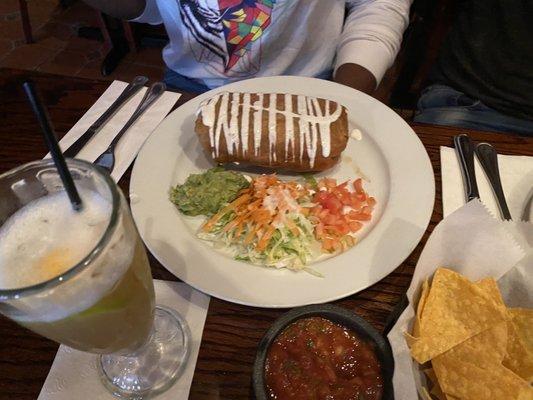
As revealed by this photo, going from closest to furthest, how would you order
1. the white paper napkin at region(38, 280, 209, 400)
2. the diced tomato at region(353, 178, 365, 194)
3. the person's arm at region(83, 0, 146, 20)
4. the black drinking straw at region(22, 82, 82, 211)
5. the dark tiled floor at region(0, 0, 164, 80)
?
1. the black drinking straw at region(22, 82, 82, 211)
2. the white paper napkin at region(38, 280, 209, 400)
3. the diced tomato at region(353, 178, 365, 194)
4. the person's arm at region(83, 0, 146, 20)
5. the dark tiled floor at region(0, 0, 164, 80)

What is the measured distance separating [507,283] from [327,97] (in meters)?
0.82

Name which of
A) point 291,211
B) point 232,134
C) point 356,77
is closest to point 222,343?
point 291,211

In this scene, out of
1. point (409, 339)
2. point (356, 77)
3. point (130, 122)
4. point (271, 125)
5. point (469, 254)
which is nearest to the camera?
point (409, 339)

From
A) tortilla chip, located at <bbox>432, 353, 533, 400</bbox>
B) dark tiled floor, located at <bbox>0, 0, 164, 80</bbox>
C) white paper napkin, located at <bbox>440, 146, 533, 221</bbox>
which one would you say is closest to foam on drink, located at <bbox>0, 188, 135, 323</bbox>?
tortilla chip, located at <bbox>432, 353, 533, 400</bbox>

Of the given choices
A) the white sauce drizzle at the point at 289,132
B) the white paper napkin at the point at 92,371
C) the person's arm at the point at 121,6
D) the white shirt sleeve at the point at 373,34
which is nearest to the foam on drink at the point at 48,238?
Answer: the white paper napkin at the point at 92,371

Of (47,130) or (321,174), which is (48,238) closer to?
(47,130)

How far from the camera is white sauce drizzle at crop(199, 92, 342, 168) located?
129cm

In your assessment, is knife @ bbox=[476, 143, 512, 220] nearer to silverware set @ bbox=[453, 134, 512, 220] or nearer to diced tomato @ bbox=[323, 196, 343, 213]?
silverware set @ bbox=[453, 134, 512, 220]

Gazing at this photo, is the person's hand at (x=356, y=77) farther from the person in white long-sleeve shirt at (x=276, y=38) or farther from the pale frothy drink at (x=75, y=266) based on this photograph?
the pale frothy drink at (x=75, y=266)

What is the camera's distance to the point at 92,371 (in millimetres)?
927

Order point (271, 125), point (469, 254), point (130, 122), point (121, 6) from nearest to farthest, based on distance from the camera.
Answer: point (469, 254), point (271, 125), point (130, 122), point (121, 6)

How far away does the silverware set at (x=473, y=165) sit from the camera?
117 centimetres

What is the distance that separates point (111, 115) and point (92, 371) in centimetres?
83

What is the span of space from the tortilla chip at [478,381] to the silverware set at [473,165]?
1.62 feet
